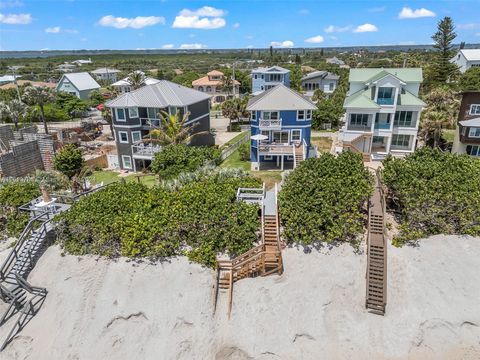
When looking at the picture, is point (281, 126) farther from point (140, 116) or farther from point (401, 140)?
point (140, 116)

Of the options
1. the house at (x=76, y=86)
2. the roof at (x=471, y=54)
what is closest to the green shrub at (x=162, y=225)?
the house at (x=76, y=86)

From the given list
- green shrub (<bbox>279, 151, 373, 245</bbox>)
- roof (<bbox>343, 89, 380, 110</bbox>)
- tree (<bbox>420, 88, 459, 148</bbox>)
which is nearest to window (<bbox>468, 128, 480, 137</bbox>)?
tree (<bbox>420, 88, 459, 148</bbox>)

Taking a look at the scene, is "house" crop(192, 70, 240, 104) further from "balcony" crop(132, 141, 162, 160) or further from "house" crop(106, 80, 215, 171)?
"balcony" crop(132, 141, 162, 160)

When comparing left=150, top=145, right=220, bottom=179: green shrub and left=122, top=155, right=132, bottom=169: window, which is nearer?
left=150, top=145, right=220, bottom=179: green shrub

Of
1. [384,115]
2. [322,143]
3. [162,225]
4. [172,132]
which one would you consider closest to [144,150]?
[172,132]

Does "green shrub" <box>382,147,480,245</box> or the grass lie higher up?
"green shrub" <box>382,147,480,245</box>

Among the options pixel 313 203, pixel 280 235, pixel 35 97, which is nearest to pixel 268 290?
pixel 280 235

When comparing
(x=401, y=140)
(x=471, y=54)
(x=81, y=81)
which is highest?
(x=471, y=54)
